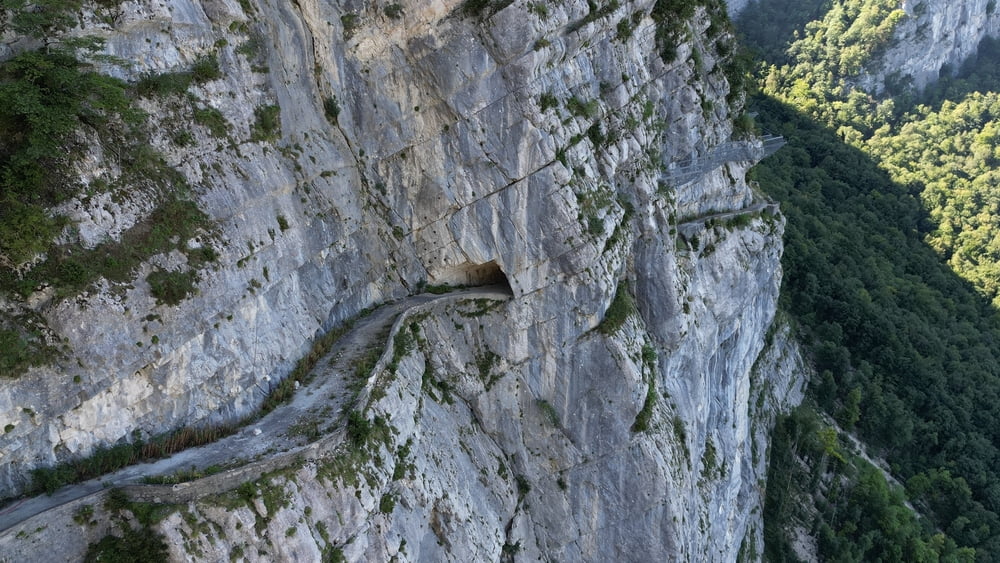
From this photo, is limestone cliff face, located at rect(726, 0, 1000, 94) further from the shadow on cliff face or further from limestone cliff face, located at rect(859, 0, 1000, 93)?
the shadow on cliff face

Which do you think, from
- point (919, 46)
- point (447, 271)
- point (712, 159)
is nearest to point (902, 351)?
point (712, 159)

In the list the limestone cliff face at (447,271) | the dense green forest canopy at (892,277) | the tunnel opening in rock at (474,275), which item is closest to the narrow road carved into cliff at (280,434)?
the limestone cliff face at (447,271)

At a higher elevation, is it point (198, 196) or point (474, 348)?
point (198, 196)

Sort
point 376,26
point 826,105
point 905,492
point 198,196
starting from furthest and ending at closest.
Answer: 1. point 826,105
2. point 905,492
3. point 376,26
4. point 198,196

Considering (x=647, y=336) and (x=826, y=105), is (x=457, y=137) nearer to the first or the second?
(x=647, y=336)

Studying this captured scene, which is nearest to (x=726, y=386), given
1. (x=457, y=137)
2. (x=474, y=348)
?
(x=474, y=348)
